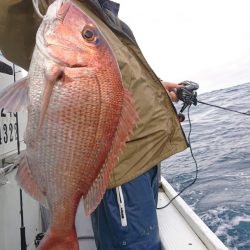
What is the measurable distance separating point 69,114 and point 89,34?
25cm

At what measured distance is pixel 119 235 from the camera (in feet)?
6.88

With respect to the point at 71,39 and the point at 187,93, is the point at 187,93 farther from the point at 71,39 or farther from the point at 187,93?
the point at 71,39

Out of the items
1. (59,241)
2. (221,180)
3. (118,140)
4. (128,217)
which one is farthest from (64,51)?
(221,180)

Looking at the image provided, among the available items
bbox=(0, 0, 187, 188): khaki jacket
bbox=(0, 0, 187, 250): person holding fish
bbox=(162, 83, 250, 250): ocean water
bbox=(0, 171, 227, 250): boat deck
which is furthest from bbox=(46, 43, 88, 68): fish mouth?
bbox=(162, 83, 250, 250): ocean water

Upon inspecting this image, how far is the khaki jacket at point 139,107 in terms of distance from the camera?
6.40 feet

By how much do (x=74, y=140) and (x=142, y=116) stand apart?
0.96 meters

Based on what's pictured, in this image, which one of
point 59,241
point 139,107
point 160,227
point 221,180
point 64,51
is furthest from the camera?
point 221,180

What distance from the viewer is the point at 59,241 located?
1218mm

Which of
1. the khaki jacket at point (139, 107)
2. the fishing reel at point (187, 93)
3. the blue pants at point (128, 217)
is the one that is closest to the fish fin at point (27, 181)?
the khaki jacket at point (139, 107)

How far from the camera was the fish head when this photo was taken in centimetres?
111

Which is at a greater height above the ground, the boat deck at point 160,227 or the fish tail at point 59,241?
the fish tail at point 59,241

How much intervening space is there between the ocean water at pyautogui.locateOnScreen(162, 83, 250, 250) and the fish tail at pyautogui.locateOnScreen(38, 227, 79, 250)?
110 inches

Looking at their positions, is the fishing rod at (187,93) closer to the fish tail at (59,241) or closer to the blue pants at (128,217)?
the blue pants at (128,217)

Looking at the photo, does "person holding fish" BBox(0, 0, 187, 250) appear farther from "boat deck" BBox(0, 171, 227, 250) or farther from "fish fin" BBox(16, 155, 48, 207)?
"boat deck" BBox(0, 171, 227, 250)
